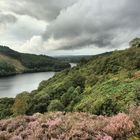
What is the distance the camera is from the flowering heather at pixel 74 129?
936 cm

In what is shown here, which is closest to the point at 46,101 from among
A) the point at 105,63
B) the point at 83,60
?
the point at 105,63

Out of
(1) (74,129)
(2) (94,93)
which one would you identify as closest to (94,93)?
(2) (94,93)

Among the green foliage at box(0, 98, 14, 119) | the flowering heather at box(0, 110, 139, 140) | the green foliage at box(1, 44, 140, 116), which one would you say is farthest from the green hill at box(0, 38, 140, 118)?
the flowering heather at box(0, 110, 139, 140)

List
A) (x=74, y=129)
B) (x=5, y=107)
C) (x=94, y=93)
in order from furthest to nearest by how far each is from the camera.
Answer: (x=5, y=107)
(x=94, y=93)
(x=74, y=129)

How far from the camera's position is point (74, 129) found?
10242mm

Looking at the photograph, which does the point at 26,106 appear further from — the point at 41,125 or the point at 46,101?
the point at 41,125

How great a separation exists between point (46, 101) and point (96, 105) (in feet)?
132

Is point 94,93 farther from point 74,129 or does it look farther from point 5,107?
point 5,107

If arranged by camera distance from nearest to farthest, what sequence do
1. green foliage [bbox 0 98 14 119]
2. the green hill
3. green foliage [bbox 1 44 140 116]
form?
the green hill
green foliage [bbox 1 44 140 116]
green foliage [bbox 0 98 14 119]

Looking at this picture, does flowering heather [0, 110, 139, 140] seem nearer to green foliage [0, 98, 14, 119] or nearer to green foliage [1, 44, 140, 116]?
green foliage [1, 44, 140, 116]

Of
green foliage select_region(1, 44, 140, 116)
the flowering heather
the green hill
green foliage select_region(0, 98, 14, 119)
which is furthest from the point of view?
green foliage select_region(0, 98, 14, 119)

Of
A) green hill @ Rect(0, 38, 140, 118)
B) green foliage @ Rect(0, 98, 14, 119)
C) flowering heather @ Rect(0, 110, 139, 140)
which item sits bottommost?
green foliage @ Rect(0, 98, 14, 119)

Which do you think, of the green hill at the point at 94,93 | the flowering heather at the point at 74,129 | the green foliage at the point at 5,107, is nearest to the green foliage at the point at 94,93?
the green hill at the point at 94,93

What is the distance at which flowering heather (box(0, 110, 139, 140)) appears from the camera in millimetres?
9359
